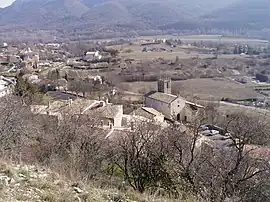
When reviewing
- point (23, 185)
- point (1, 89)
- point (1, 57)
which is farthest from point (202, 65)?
point (23, 185)

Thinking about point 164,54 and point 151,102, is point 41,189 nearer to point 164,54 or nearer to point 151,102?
point 151,102

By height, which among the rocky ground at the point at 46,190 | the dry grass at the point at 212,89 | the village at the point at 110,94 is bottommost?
the dry grass at the point at 212,89

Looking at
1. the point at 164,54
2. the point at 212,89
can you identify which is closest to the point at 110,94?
the point at 212,89

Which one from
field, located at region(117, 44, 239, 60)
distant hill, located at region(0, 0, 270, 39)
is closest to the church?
field, located at region(117, 44, 239, 60)

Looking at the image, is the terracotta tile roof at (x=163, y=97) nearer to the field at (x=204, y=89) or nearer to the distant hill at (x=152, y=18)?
the field at (x=204, y=89)

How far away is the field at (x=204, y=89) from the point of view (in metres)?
37.1

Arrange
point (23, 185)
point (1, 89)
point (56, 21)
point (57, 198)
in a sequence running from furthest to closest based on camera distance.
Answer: point (56, 21) < point (1, 89) < point (23, 185) < point (57, 198)

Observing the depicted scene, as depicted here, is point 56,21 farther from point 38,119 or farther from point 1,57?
point 38,119

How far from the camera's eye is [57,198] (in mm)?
4773

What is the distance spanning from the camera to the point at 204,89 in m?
40.7

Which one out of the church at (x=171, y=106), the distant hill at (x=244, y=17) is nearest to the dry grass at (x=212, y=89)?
the church at (x=171, y=106)

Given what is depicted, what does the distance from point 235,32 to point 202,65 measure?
7599 cm

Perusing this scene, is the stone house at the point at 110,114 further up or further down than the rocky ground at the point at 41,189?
further down

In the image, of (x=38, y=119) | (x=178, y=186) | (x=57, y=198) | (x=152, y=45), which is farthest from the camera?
(x=152, y=45)
